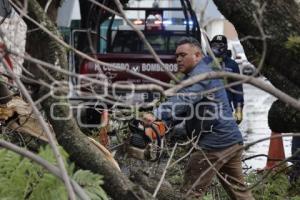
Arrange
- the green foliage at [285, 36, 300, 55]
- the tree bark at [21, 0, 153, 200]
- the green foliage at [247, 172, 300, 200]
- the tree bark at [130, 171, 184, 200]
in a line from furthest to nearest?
the green foliage at [247, 172, 300, 200], the tree bark at [130, 171, 184, 200], the tree bark at [21, 0, 153, 200], the green foliage at [285, 36, 300, 55]

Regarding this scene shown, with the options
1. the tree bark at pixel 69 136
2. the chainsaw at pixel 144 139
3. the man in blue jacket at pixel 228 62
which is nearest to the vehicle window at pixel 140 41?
the man in blue jacket at pixel 228 62

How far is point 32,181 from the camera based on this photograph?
13.4 feet

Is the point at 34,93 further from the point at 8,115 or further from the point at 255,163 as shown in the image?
the point at 255,163

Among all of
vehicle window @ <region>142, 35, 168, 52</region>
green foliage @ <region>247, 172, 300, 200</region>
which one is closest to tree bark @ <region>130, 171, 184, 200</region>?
green foliage @ <region>247, 172, 300, 200</region>

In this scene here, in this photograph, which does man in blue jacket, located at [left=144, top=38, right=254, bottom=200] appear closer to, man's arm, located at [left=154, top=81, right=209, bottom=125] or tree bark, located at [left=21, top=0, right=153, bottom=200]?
man's arm, located at [left=154, top=81, right=209, bottom=125]

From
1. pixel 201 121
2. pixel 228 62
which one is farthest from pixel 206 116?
pixel 228 62

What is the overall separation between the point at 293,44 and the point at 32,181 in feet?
5.44

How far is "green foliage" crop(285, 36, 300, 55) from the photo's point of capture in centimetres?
353

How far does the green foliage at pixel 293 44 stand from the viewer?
353 centimetres

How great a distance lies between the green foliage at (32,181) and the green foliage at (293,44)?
1.37 metres

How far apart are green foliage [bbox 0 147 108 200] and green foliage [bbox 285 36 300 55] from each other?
137cm

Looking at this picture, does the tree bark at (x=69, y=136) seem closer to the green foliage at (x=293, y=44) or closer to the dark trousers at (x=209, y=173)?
the dark trousers at (x=209, y=173)

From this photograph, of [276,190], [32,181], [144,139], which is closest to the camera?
[32,181]

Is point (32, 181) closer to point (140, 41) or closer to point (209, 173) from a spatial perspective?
point (209, 173)
